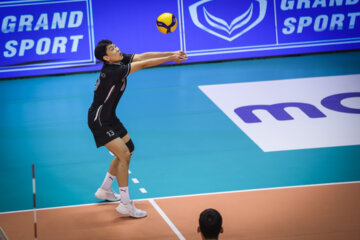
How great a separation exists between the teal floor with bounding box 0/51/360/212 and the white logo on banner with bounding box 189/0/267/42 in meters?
1.23

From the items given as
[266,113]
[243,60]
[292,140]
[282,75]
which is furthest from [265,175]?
[243,60]

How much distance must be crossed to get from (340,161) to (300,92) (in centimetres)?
414

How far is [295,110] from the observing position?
12844 mm

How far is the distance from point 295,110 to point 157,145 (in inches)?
128

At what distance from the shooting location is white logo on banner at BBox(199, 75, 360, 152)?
11211 millimetres

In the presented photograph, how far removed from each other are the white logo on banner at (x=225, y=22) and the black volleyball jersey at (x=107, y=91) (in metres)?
9.31

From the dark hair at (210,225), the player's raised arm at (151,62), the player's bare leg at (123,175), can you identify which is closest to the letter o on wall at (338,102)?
the player's raised arm at (151,62)

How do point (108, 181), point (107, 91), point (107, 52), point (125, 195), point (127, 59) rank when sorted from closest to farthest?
1. point (107, 52)
2. point (107, 91)
3. point (125, 195)
4. point (127, 59)
5. point (108, 181)

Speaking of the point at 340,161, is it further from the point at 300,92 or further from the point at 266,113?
the point at 300,92

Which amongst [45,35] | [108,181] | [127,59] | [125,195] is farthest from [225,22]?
[125,195]

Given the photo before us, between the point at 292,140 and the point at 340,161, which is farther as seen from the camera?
the point at 292,140

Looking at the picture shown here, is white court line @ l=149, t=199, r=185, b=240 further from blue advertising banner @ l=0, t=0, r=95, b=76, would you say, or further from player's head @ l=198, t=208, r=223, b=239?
blue advertising banner @ l=0, t=0, r=95, b=76

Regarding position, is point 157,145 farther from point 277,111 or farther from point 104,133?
point 104,133

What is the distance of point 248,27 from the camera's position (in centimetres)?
1764
